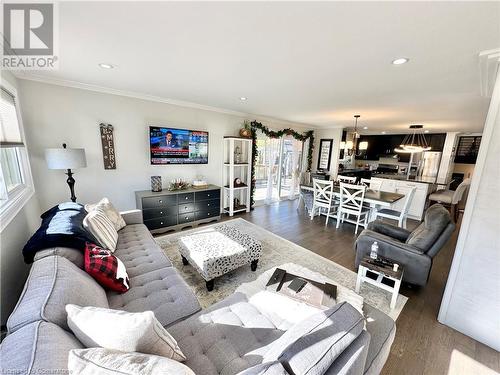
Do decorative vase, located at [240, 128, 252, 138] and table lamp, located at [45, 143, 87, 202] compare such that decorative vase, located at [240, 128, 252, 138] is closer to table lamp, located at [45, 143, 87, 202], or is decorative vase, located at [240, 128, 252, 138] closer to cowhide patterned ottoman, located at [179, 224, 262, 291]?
cowhide patterned ottoman, located at [179, 224, 262, 291]

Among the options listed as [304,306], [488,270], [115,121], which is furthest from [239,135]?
[488,270]

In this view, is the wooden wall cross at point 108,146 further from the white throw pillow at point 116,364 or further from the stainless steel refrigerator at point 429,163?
the stainless steel refrigerator at point 429,163

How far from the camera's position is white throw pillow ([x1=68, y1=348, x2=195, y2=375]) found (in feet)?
2.06

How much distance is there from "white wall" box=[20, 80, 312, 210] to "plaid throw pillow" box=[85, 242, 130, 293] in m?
2.07

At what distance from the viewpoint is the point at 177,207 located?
12.1 feet

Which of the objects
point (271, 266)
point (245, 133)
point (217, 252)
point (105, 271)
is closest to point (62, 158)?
point (105, 271)

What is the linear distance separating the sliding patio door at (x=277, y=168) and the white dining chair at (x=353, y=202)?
2.22 metres

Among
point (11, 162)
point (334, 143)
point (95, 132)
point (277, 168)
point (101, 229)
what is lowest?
point (101, 229)

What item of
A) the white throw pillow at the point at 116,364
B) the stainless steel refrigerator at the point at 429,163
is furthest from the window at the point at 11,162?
the stainless steel refrigerator at the point at 429,163

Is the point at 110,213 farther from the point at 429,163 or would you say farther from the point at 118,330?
the point at 429,163

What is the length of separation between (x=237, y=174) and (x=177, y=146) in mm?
1671

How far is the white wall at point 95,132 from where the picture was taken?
270cm

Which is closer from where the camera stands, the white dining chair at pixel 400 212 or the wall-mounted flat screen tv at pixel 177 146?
the white dining chair at pixel 400 212

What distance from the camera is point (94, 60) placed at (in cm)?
206
